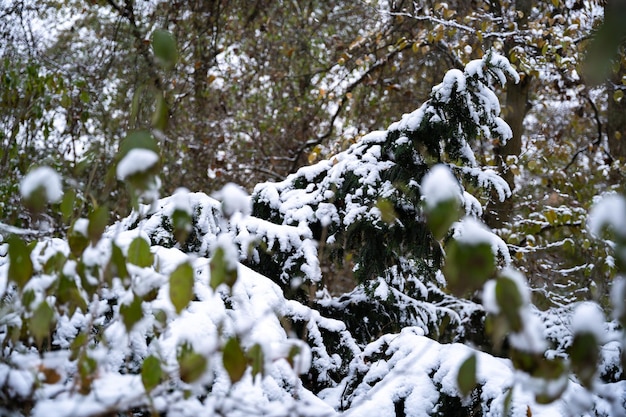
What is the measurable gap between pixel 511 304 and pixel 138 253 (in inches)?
38.5

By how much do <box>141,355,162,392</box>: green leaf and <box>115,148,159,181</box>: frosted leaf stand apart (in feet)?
1.41

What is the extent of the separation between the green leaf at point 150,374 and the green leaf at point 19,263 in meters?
0.36

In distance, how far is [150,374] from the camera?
1.32 meters

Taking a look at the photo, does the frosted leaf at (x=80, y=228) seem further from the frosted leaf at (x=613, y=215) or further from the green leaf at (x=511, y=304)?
the frosted leaf at (x=613, y=215)

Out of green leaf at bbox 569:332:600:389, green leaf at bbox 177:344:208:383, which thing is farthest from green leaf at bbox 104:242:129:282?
green leaf at bbox 569:332:600:389

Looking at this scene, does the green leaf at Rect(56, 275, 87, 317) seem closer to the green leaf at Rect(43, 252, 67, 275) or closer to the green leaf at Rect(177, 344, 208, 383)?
the green leaf at Rect(43, 252, 67, 275)

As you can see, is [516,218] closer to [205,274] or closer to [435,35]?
[435,35]

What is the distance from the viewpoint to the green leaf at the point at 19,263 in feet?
4.50

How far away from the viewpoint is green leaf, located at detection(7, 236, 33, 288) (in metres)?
1.37

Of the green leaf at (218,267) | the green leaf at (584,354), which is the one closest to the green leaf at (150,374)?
the green leaf at (218,267)

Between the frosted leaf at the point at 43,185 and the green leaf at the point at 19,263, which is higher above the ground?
the frosted leaf at the point at 43,185

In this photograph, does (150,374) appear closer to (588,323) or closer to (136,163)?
(136,163)

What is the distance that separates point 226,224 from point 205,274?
33.1 inches

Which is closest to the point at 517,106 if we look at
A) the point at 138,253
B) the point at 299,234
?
the point at 299,234
